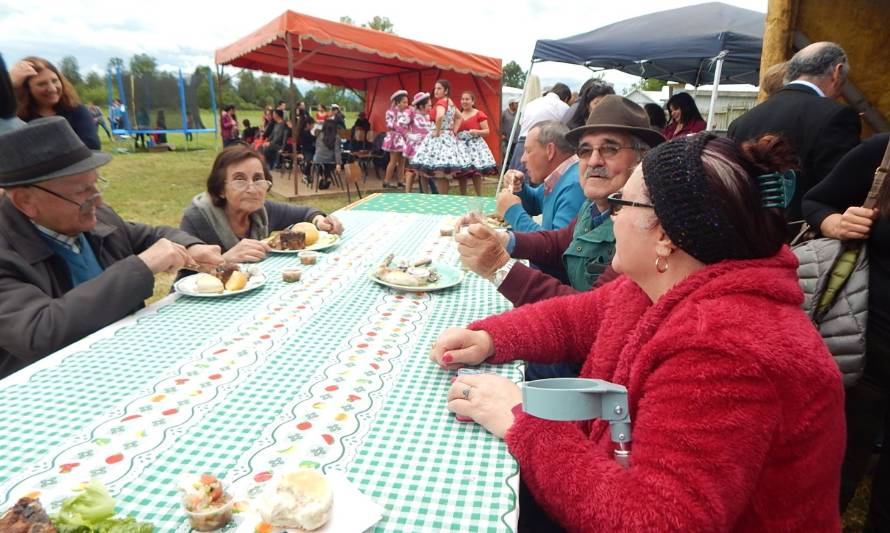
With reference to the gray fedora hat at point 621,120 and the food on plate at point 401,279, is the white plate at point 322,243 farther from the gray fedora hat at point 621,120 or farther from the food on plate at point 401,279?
the gray fedora hat at point 621,120

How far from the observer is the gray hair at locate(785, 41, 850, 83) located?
3059 mm

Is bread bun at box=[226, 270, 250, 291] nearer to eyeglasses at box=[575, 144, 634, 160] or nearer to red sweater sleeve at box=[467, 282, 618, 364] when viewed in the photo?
red sweater sleeve at box=[467, 282, 618, 364]

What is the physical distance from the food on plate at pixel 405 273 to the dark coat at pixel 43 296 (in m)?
0.93

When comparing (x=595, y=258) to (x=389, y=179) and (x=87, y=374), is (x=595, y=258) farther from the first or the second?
(x=389, y=179)

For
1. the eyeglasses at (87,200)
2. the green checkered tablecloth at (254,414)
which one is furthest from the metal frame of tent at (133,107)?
the green checkered tablecloth at (254,414)

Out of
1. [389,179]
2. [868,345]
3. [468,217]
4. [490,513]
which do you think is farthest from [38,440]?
[389,179]

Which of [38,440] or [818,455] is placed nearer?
[818,455]

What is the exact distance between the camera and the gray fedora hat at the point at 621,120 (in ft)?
7.53

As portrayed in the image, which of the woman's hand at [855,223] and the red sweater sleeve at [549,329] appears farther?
the woman's hand at [855,223]

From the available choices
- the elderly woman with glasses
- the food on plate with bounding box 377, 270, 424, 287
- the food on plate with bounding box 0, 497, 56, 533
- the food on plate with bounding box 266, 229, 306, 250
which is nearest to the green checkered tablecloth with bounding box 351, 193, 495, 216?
the elderly woman with glasses

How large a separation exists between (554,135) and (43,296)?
3014mm

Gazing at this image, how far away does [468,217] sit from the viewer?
2529 mm

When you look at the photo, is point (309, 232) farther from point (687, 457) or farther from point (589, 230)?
point (687, 457)

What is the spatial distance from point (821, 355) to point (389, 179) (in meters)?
11.5
